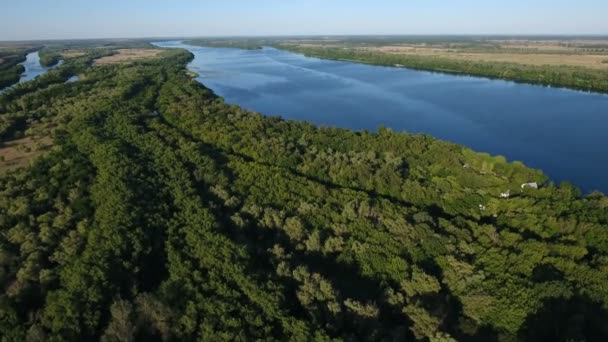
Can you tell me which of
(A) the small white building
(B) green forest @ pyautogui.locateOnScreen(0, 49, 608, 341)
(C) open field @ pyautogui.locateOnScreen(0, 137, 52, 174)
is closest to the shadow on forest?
(B) green forest @ pyautogui.locateOnScreen(0, 49, 608, 341)

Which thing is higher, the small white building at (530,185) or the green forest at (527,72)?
the green forest at (527,72)

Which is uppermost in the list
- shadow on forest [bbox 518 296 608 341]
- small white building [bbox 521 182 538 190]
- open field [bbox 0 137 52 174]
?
small white building [bbox 521 182 538 190]

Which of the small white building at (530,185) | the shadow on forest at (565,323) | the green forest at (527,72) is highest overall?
the green forest at (527,72)

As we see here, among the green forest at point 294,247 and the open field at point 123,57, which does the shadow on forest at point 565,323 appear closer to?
the green forest at point 294,247

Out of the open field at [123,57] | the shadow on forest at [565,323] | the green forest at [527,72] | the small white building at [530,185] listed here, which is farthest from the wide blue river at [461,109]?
the open field at [123,57]

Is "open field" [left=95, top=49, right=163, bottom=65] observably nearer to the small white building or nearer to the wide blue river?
the wide blue river
